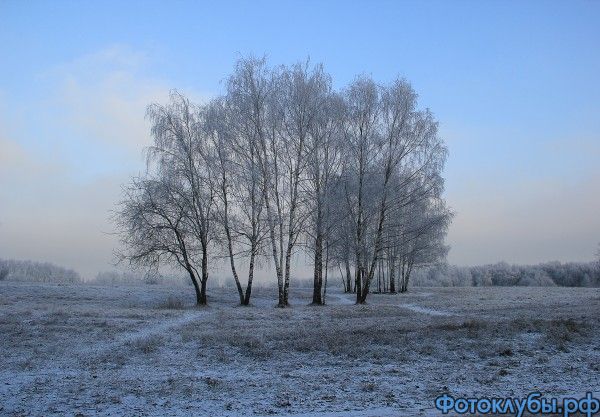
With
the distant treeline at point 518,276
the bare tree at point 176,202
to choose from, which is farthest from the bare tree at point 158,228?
the distant treeline at point 518,276

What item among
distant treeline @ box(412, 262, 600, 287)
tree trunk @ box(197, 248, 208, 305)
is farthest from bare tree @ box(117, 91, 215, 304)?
distant treeline @ box(412, 262, 600, 287)

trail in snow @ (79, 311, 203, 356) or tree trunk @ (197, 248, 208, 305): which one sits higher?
tree trunk @ (197, 248, 208, 305)

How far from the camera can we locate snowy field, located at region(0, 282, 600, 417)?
9250mm

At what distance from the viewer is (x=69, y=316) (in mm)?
20875

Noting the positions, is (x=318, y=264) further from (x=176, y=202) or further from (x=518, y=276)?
(x=518, y=276)

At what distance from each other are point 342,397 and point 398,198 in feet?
84.4

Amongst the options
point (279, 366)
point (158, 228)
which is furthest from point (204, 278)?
point (279, 366)

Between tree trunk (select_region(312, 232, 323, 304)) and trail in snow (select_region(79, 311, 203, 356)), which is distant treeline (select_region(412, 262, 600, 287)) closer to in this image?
tree trunk (select_region(312, 232, 323, 304))

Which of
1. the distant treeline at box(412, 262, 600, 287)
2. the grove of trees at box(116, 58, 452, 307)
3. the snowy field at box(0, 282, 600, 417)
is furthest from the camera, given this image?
the distant treeline at box(412, 262, 600, 287)

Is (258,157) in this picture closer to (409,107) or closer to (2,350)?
(409,107)

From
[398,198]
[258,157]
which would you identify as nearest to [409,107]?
[398,198]

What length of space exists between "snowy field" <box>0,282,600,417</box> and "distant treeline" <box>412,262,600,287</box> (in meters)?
75.2

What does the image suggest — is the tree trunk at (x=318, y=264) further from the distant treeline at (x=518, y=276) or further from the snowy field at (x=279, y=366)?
the distant treeline at (x=518, y=276)

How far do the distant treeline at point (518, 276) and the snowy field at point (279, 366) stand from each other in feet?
247
